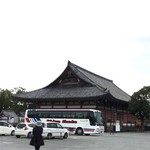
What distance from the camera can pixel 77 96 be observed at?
47344 mm

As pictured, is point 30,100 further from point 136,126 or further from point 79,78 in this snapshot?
point 136,126

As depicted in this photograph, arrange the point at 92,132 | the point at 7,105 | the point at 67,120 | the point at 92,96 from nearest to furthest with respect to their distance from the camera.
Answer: the point at 92,132 → the point at 67,120 → the point at 92,96 → the point at 7,105

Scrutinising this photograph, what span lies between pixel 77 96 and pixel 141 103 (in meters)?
11.2

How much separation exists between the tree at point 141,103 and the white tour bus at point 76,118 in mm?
14510

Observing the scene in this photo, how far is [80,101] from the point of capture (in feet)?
157

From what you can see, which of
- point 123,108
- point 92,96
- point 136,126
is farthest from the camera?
point 136,126

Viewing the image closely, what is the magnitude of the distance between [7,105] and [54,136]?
205ft

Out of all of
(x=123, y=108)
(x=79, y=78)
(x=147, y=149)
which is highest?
(x=79, y=78)

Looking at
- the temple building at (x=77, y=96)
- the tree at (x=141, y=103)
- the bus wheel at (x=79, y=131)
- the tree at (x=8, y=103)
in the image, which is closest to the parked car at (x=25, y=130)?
the bus wheel at (x=79, y=131)

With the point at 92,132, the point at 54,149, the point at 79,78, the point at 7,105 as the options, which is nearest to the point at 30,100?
the point at 79,78

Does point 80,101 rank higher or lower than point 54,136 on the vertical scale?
higher

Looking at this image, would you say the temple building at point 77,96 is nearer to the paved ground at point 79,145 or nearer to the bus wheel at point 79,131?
the bus wheel at point 79,131

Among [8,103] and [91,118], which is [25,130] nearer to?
[91,118]

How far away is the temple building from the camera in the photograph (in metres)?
47.1
